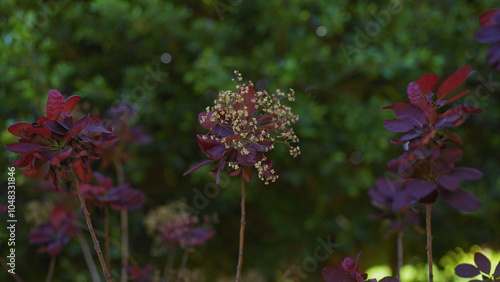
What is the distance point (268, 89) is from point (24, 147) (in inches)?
72.8

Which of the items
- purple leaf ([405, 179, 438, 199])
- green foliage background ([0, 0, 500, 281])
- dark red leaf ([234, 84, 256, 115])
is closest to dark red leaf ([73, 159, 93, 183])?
dark red leaf ([234, 84, 256, 115])

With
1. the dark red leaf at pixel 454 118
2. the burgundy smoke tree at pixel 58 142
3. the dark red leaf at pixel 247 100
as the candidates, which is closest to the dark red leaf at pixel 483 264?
the dark red leaf at pixel 454 118

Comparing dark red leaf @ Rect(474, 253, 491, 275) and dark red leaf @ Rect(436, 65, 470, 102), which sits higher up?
dark red leaf @ Rect(436, 65, 470, 102)

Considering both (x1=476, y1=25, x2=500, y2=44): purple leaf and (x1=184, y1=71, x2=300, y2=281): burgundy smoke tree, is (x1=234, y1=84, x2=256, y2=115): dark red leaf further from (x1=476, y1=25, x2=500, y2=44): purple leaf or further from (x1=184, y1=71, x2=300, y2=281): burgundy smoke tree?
(x1=476, y1=25, x2=500, y2=44): purple leaf

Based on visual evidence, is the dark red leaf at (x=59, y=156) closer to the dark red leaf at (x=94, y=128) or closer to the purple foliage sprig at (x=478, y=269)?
the dark red leaf at (x=94, y=128)

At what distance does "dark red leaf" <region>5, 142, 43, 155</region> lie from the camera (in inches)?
32.8

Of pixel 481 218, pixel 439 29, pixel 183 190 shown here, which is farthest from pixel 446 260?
pixel 183 190

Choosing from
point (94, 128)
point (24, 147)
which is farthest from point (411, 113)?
point (24, 147)

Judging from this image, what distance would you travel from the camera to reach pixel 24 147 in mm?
849

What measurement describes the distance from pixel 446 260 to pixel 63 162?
325cm

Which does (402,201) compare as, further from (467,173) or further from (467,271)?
(467,271)

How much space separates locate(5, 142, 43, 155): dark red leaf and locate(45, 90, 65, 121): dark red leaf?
Result: 66 millimetres

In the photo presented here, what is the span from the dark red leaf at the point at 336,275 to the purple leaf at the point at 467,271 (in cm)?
28

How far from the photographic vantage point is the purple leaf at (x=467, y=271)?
3.14 feet
